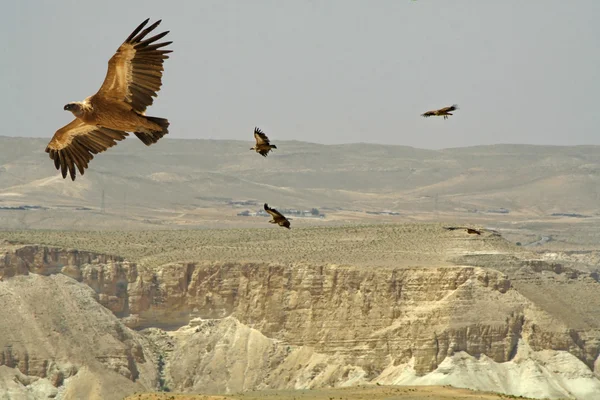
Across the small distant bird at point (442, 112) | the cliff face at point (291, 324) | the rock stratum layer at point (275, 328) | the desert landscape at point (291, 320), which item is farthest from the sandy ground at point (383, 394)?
the small distant bird at point (442, 112)

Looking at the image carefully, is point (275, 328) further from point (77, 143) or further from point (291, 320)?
point (77, 143)

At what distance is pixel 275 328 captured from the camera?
11906 cm

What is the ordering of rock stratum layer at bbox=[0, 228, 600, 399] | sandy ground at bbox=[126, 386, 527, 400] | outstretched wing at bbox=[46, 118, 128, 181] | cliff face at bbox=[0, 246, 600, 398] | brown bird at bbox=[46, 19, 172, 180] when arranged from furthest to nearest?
1. cliff face at bbox=[0, 246, 600, 398]
2. rock stratum layer at bbox=[0, 228, 600, 399]
3. sandy ground at bbox=[126, 386, 527, 400]
4. outstretched wing at bbox=[46, 118, 128, 181]
5. brown bird at bbox=[46, 19, 172, 180]

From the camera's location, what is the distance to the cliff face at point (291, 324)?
11350cm

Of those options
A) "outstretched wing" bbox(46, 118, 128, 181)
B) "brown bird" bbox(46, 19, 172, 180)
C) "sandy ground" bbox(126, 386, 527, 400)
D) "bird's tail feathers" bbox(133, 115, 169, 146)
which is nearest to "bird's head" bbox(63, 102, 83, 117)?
"brown bird" bbox(46, 19, 172, 180)

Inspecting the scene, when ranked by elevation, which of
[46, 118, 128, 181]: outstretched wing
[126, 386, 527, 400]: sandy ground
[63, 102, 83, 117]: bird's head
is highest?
[63, 102, 83, 117]: bird's head

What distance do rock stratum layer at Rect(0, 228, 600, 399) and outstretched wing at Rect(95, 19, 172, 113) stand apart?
282 feet

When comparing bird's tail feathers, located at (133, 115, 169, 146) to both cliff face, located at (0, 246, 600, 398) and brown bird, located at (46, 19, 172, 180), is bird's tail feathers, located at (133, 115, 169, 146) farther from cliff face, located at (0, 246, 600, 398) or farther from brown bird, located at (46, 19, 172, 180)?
cliff face, located at (0, 246, 600, 398)

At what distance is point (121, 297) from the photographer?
123 m

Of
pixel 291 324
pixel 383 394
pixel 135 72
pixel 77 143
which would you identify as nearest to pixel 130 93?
pixel 135 72

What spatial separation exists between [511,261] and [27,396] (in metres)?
39.3

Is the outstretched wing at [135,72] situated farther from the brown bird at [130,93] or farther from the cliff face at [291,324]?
the cliff face at [291,324]

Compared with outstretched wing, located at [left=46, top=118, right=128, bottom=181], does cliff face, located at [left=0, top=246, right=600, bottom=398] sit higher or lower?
lower

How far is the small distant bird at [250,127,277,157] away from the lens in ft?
88.0
